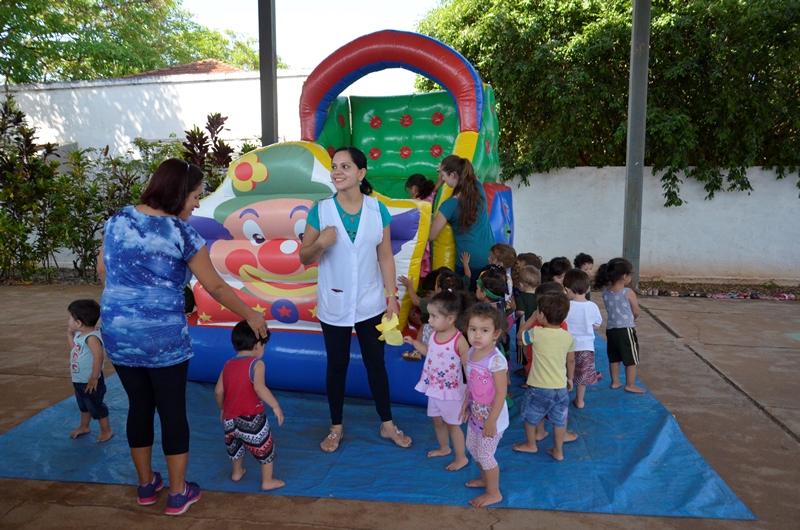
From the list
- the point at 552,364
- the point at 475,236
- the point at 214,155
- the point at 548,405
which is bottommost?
the point at 548,405

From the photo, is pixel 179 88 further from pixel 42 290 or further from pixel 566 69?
pixel 566 69

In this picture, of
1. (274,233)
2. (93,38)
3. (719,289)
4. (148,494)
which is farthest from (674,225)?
(93,38)

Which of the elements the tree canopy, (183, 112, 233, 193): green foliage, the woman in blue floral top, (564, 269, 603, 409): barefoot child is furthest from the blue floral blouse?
the tree canopy

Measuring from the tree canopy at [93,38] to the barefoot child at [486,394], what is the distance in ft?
45.1

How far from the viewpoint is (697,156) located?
8383 mm

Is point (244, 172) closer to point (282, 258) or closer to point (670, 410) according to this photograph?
point (282, 258)

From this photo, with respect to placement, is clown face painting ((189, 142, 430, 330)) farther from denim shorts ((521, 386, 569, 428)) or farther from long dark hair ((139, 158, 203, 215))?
long dark hair ((139, 158, 203, 215))

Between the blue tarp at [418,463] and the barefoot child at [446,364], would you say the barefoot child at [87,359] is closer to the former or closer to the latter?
the blue tarp at [418,463]

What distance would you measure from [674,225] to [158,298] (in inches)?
293

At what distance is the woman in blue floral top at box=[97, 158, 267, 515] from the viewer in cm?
238

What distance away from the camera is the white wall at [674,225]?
7996 millimetres

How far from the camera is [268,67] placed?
20.9 feet

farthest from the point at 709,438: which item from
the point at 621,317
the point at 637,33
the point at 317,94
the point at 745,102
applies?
the point at 745,102

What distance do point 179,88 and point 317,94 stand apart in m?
6.75
